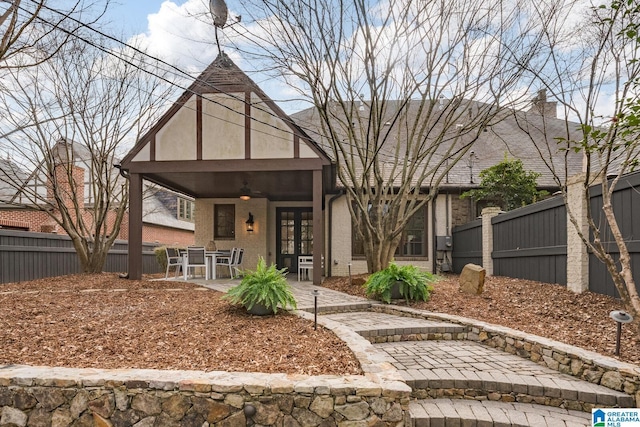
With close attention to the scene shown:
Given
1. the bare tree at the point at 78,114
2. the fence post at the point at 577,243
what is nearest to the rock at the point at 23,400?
the fence post at the point at 577,243

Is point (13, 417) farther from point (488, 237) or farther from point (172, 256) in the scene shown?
point (488, 237)

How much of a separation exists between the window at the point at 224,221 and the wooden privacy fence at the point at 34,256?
3.79m

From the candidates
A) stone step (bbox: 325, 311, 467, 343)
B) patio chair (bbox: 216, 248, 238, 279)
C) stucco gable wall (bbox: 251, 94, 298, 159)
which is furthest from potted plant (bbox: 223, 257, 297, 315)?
patio chair (bbox: 216, 248, 238, 279)

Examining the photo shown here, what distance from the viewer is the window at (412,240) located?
38.8ft

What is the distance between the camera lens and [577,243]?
6000 millimetres

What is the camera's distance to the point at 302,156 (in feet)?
28.1

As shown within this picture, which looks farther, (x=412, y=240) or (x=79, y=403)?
(x=412, y=240)

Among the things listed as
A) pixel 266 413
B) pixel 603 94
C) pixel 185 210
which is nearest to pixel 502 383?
pixel 266 413

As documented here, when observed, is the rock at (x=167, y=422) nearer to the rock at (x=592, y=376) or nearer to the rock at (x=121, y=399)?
the rock at (x=121, y=399)

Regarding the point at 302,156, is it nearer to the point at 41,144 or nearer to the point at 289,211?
the point at 289,211

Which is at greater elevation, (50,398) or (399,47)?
(399,47)

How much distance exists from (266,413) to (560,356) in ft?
9.61

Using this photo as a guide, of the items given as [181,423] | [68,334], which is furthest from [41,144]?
[181,423]

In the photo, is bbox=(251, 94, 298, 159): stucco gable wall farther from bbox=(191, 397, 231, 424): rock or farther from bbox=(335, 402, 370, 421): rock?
bbox=(335, 402, 370, 421): rock
